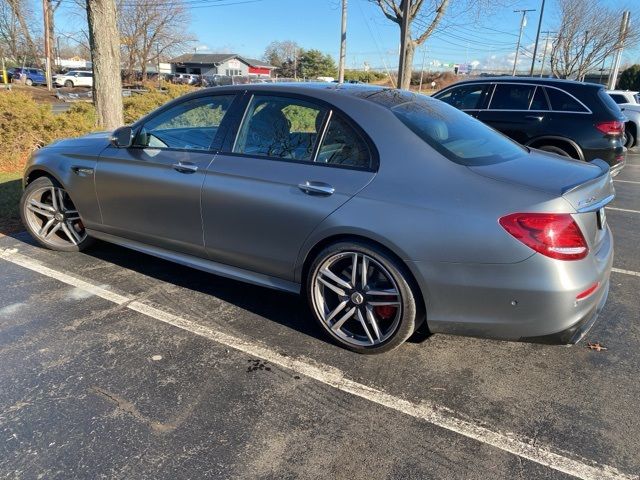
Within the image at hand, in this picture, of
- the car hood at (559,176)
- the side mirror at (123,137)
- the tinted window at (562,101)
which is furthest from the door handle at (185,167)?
the tinted window at (562,101)

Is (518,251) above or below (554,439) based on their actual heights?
above

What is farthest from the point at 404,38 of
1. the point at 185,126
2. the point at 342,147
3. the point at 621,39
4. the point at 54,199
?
the point at 621,39

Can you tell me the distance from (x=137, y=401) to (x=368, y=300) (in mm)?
1401

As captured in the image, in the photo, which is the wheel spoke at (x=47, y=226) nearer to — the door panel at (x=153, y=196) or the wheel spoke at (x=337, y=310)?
the door panel at (x=153, y=196)

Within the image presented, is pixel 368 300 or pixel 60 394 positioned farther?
pixel 368 300

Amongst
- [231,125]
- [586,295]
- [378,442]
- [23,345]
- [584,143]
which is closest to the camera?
[378,442]

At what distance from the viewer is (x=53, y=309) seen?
3.67 m

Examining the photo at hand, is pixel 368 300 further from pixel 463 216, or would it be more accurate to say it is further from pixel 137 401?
pixel 137 401

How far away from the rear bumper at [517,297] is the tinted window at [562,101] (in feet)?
19.1

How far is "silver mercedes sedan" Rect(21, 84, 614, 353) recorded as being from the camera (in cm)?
262

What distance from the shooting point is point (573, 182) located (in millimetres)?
2785

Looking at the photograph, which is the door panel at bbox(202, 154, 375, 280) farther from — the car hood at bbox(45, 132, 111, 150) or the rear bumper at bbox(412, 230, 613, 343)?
the car hood at bbox(45, 132, 111, 150)

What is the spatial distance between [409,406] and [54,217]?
3.78 metres

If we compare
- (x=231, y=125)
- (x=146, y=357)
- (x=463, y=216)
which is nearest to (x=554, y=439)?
(x=463, y=216)
